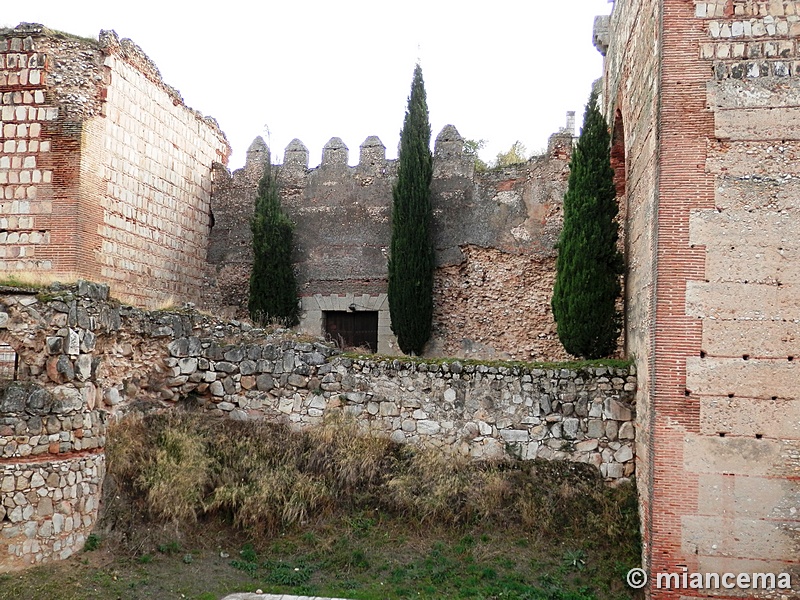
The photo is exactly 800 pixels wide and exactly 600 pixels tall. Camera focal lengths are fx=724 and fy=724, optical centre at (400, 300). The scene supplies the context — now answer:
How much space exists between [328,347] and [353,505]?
2280mm

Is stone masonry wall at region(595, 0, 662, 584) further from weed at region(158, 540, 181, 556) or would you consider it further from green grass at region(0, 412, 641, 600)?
weed at region(158, 540, 181, 556)

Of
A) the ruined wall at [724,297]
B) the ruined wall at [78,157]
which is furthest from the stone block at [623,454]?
the ruined wall at [78,157]

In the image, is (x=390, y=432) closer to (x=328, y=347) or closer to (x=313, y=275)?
(x=328, y=347)

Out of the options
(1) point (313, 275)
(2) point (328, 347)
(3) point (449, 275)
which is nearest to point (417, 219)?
(3) point (449, 275)

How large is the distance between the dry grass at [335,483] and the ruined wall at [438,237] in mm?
4696

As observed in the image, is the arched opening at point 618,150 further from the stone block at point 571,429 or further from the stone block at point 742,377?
the stone block at point 742,377

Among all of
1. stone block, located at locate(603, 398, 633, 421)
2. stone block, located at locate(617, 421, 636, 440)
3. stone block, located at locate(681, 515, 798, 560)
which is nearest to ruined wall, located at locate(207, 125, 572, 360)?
stone block, located at locate(603, 398, 633, 421)

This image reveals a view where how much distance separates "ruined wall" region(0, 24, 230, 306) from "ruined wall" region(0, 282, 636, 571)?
8.06 feet

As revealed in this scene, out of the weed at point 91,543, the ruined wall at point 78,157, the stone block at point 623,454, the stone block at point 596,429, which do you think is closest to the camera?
the weed at point 91,543

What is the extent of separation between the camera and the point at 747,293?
771 centimetres

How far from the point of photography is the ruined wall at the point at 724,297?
7551mm

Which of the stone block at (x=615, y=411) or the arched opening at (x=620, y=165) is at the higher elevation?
the arched opening at (x=620, y=165)

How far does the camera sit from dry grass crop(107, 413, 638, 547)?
8.43 meters

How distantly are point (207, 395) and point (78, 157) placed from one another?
425 cm
